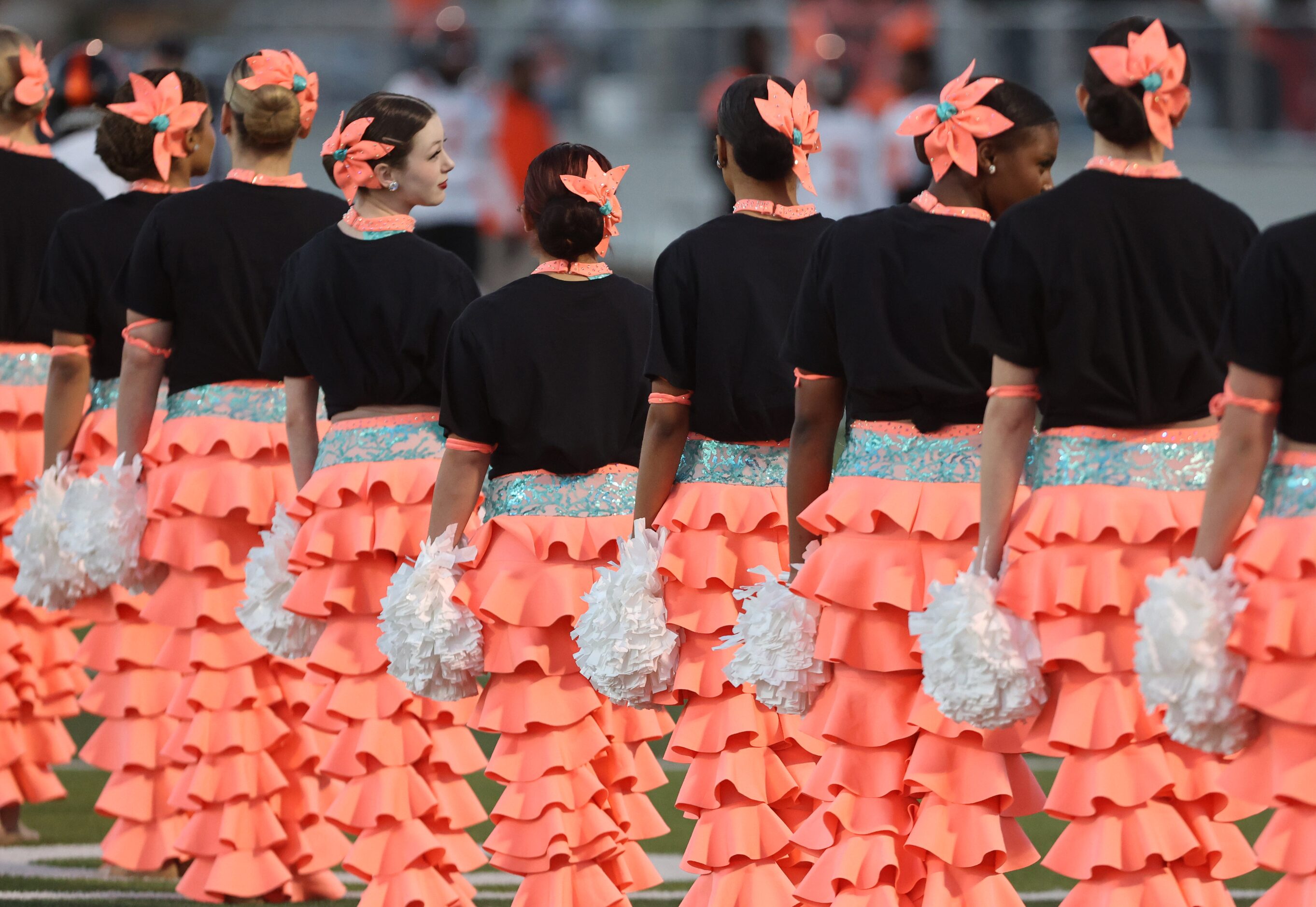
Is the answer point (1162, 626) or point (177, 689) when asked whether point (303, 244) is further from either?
point (1162, 626)

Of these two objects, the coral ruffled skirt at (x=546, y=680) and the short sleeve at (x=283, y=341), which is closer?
the coral ruffled skirt at (x=546, y=680)

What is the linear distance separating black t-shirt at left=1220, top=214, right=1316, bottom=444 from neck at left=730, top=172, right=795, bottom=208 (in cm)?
153

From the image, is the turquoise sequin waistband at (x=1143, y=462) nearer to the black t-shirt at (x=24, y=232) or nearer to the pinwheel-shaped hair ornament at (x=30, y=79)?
the black t-shirt at (x=24, y=232)

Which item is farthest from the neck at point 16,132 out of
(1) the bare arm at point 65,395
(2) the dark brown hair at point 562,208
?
(2) the dark brown hair at point 562,208

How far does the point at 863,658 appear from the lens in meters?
4.44

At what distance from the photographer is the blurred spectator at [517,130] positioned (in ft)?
46.0

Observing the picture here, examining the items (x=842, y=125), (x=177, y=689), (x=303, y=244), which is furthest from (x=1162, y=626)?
(x=842, y=125)

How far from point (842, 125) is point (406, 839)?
28.5 feet

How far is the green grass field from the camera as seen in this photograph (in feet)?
19.5

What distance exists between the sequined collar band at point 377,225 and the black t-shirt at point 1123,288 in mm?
1928

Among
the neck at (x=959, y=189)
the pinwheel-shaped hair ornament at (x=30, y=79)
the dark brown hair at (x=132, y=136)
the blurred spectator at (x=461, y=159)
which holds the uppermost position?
the blurred spectator at (x=461, y=159)

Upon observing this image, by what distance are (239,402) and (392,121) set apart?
1033 mm

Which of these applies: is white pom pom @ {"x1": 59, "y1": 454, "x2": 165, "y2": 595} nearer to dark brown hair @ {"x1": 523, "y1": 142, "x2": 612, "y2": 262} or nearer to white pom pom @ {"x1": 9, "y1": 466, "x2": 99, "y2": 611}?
white pom pom @ {"x1": 9, "y1": 466, "x2": 99, "y2": 611}

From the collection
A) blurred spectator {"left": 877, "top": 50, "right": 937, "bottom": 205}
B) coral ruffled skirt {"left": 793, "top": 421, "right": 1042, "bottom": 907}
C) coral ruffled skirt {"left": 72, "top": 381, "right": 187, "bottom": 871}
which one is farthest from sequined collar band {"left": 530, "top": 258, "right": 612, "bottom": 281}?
blurred spectator {"left": 877, "top": 50, "right": 937, "bottom": 205}
